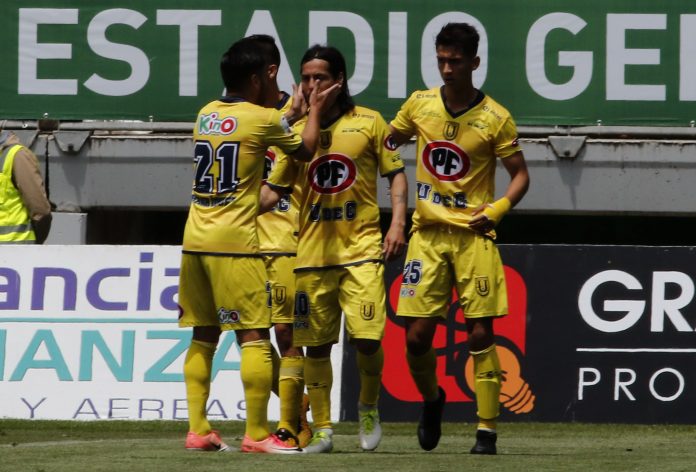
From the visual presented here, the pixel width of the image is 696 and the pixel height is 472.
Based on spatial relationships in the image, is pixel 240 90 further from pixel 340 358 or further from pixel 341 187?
pixel 340 358

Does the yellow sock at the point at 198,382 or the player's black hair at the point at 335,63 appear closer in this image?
the yellow sock at the point at 198,382

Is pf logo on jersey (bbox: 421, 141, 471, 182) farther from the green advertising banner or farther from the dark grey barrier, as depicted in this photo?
the green advertising banner

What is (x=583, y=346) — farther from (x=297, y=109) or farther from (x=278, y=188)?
(x=297, y=109)

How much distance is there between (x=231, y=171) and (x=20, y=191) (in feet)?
13.7

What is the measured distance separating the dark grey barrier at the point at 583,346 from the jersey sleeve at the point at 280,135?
397 centimetres

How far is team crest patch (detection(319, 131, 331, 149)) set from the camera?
823 cm

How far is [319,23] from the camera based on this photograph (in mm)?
14281

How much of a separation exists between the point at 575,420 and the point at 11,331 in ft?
13.7

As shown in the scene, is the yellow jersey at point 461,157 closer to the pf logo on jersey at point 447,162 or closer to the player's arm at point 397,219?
the pf logo on jersey at point 447,162

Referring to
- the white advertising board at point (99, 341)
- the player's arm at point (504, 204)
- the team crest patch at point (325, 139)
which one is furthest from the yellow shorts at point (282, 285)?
the white advertising board at point (99, 341)

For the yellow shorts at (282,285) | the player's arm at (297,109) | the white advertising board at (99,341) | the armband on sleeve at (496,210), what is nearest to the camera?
the player's arm at (297,109)

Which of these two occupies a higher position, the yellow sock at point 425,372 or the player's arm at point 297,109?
the player's arm at point 297,109

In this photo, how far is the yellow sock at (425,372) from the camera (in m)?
8.44

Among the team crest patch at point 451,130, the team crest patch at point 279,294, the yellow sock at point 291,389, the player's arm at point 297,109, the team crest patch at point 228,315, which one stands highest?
the player's arm at point 297,109
